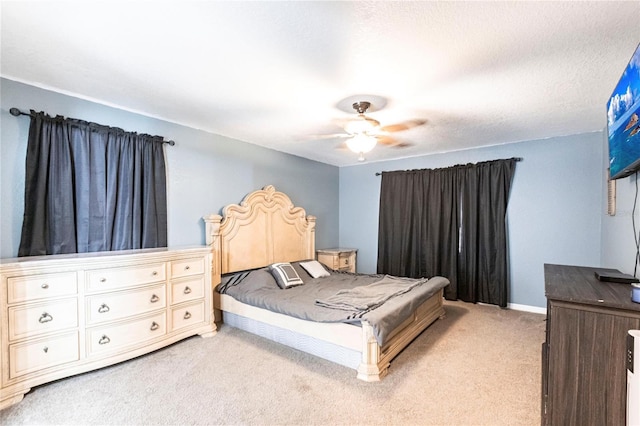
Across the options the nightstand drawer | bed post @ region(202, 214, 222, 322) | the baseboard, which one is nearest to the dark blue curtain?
bed post @ region(202, 214, 222, 322)

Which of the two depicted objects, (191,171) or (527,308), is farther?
(527,308)

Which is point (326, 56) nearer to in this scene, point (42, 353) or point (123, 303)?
point (123, 303)

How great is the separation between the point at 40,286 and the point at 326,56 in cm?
255

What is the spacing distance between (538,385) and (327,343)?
161cm

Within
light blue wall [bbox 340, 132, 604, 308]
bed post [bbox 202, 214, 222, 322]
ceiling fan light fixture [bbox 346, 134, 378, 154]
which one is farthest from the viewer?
light blue wall [bbox 340, 132, 604, 308]

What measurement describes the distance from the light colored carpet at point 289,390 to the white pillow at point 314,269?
1229 millimetres

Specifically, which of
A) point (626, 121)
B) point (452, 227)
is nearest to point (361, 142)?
point (626, 121)

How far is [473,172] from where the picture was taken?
432cm

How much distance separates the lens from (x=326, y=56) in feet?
6.26

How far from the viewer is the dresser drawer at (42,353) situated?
2023mm

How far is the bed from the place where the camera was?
238 cm

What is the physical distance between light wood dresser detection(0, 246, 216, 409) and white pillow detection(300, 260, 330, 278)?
Answer: 148 centimetres

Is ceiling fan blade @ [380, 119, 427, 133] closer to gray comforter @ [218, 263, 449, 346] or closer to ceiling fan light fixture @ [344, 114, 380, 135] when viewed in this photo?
ceiling fan light fixture @ [344, 114, 380, 135]

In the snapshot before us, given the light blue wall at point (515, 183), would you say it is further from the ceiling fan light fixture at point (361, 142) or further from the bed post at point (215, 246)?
the ceiling fan light fixture at point (361, 142)
